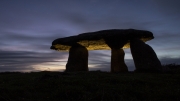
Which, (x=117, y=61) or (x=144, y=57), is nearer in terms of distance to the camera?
(x=144, y=57)

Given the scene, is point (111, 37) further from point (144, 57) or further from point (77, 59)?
point (77, 59)

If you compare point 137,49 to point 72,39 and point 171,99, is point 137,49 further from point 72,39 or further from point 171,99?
point 171,99

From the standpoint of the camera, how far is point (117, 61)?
82.9ft

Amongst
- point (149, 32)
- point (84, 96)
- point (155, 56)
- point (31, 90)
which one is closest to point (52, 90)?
point (31, 90)

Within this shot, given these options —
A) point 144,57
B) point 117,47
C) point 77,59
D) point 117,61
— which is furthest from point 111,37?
point 77,59

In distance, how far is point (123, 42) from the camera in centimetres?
2445

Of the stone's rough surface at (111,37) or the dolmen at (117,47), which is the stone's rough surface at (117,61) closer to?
the dolmen at (117,47)

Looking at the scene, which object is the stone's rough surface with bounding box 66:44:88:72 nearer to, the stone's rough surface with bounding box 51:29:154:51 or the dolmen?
the dolmen

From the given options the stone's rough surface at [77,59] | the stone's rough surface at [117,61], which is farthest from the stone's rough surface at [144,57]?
the stone's rough surface at [77,59]

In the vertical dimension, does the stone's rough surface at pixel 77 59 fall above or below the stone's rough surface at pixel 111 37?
below

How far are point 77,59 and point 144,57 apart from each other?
9194 mm

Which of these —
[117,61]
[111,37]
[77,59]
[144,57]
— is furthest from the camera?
[77,59]

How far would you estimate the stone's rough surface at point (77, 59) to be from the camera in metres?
26.2

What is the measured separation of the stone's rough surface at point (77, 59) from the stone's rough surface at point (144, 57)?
7.09 meters
